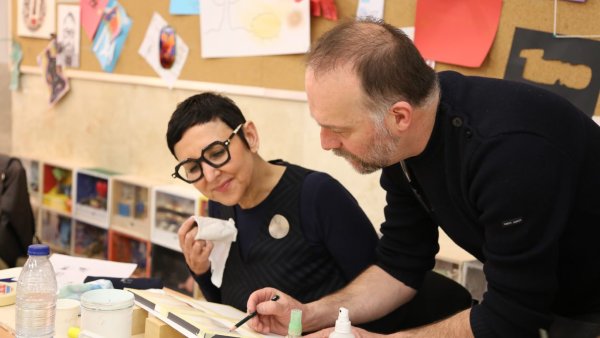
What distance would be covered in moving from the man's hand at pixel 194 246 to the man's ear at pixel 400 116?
0.77m

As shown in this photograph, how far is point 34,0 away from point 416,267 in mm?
3943

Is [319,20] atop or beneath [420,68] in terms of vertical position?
Answer: atop

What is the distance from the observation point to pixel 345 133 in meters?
1.36

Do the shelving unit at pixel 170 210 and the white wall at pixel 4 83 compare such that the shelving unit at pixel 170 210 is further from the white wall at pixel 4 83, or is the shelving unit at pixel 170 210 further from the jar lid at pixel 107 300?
the jar lid at pixel 107 300

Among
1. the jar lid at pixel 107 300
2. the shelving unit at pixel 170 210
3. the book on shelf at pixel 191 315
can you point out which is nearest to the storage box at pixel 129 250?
the shelving unit at pixel 170 210

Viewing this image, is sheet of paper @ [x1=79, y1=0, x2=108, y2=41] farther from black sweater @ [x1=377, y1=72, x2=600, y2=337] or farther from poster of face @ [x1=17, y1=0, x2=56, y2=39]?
black sweater @ [x1=377, y1=72, x2=600, y2=337]

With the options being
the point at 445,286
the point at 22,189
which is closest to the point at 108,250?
the point at 22,189

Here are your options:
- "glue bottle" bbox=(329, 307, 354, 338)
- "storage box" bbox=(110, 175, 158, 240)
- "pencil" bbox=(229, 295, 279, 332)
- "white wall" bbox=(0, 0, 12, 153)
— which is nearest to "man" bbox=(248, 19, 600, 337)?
"glue bottle" bbox=(329, 307, 354, 338)

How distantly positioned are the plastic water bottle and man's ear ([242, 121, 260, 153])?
0.61 metres

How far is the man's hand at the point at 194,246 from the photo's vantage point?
1.90m

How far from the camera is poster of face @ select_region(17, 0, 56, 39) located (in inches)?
183

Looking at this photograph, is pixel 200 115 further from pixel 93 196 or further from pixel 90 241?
pixel 90 241

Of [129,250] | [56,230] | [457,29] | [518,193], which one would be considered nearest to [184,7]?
[129,250]

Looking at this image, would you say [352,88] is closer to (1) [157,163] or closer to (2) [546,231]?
(2) [546,231]
